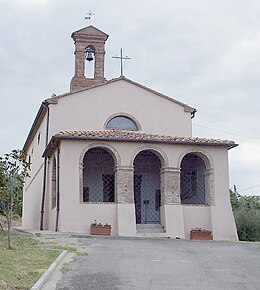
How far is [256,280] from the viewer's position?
9820 mm

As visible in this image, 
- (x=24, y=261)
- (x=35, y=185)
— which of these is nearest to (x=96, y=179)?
(x=35, y=185)

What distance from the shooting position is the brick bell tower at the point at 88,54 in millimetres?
27266

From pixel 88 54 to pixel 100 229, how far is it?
11.0 metres

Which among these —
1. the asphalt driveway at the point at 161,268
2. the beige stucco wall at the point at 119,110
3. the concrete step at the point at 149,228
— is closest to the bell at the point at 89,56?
the beige stucco wall at the point at 119,110

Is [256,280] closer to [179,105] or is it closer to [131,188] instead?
[131,188]

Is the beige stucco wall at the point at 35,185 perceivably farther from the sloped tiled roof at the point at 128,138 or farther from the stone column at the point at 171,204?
the stone column at the point at 171,204

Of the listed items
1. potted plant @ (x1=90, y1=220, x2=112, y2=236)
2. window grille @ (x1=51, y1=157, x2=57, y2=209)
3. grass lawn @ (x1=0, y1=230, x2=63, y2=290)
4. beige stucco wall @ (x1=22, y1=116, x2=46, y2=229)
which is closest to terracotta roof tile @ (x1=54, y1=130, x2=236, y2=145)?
window grille @ (x1=51, y1=157, x2=57, y2=209)

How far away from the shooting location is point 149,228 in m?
21.5

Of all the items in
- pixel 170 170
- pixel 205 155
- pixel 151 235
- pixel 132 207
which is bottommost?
pixel 151 235

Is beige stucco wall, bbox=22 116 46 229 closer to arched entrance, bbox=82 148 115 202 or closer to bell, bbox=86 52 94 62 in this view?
arched entrance, bbox=82 148 115 202

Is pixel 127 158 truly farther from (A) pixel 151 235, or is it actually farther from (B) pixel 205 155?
(B) pixel 205 155

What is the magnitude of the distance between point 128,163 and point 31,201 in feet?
38.9

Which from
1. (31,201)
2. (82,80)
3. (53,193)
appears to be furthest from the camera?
(31,201)

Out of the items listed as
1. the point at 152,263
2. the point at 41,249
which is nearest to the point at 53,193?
the point at 41,249
